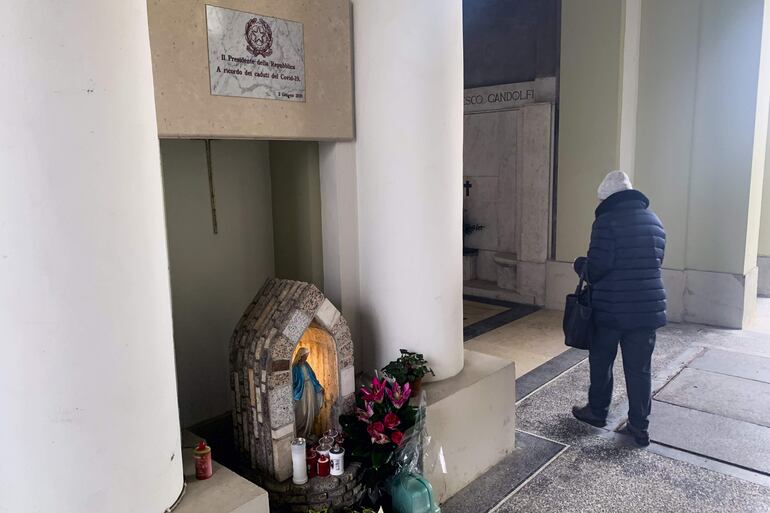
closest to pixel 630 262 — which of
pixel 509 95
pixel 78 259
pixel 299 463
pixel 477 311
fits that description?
pixel 299 463

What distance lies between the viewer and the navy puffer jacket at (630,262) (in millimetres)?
4355

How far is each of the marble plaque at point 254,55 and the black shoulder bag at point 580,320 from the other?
8.10 ft

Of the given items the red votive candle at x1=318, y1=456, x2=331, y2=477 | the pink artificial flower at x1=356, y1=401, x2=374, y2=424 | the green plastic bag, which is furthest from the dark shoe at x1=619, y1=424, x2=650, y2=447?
the red votive candle at x1=318, y1=456, x2=331, y2=477

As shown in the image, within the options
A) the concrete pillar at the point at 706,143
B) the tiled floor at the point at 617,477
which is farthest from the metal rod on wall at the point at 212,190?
the concrete pillar at the point at 706,143

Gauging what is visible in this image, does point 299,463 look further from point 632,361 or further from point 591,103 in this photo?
point 591,103

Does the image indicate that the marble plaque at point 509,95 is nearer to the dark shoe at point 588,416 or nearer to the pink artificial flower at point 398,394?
the dark shoe at point 588,416

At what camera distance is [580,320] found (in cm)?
454

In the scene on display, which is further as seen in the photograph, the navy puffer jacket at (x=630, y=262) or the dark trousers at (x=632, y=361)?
the dark trousers at (x=632, y=361)

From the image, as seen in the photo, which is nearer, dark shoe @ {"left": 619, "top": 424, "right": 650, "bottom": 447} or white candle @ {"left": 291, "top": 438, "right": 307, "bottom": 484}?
white candle @ {"left": 291, "top": 438, "right": 307, "bottom": 484}

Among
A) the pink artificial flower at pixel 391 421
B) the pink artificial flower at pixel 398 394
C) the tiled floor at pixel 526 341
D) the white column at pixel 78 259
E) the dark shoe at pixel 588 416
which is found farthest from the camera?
the tiled floor at pixel 526 341

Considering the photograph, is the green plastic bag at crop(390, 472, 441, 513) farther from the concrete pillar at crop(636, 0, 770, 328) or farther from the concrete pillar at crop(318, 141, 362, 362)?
the concrete pillar at crop(636, 0, 770, 328)

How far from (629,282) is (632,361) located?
→ 0.59 metres

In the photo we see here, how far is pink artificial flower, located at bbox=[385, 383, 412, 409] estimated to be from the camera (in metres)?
3.44

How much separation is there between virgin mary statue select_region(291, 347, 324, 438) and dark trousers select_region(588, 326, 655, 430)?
7.19ft
